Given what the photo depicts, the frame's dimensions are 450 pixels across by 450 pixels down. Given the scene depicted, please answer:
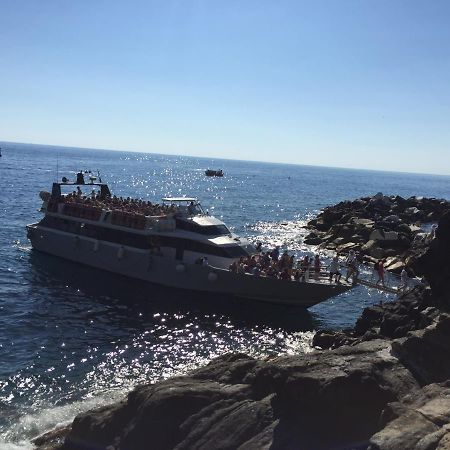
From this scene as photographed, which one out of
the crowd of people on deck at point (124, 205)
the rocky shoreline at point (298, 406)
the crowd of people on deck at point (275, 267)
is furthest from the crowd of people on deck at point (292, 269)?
the rocky shoreline at point (298, 406)

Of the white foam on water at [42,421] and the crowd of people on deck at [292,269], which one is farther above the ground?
the crowd of people on deck at [292,269]

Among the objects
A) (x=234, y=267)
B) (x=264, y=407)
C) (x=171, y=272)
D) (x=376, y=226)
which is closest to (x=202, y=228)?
(x=171, y=272)

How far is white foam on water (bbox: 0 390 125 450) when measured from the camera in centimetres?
1412

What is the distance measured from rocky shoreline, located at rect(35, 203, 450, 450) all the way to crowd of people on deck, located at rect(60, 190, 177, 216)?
17.0 meters

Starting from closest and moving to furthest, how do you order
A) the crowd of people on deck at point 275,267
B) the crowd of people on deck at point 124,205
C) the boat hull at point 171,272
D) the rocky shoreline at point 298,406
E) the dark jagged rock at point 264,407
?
1. the rocky shoreline at point 298,406
2. the dark jagged rock at point 264,407
3. the boat hull at point 171,272
4. the crowd of people on deck at point 275,267
5. the crowd of people on deck at point 124,205

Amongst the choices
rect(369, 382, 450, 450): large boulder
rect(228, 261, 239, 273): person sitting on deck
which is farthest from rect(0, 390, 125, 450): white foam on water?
rect(228, 261, 239, 273): person sitting on deck

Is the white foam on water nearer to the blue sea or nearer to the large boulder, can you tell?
the blue sea

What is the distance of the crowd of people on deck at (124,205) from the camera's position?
30344mm

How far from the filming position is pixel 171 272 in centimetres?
2839

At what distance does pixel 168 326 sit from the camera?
23.7 metres

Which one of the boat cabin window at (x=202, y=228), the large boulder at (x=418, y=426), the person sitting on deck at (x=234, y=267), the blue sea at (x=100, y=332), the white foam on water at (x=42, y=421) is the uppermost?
the boat cabin window at (x=202, y=228)

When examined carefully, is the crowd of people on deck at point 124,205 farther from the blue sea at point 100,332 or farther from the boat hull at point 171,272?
the blue sea at point 100,332

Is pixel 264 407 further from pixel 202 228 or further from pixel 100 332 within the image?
pixel 202 228

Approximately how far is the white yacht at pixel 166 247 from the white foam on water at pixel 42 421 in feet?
35.3
